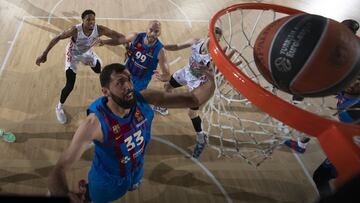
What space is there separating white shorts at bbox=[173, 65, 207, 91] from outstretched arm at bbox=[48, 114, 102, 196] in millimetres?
1958

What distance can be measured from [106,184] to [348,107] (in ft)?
7.33

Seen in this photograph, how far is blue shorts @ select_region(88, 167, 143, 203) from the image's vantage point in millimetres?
2871

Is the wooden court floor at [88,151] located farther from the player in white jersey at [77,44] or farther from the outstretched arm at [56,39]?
the outstretched arm at [56,39]

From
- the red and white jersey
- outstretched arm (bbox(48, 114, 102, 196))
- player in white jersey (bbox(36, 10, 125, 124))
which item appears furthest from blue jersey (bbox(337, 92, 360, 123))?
the red and white jersey

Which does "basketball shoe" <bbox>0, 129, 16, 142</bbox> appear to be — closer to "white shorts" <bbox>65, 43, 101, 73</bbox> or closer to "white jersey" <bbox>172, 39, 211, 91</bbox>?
"white shorts" <bbox>65, 43, 101, 73</bbox>

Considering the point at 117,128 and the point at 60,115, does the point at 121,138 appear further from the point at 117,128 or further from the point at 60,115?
the point at 60,115

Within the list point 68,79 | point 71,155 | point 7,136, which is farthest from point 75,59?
point 71,155

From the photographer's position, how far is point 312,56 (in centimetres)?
176

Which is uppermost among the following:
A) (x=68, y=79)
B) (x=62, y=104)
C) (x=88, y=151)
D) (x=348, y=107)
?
(x=348, y=107)

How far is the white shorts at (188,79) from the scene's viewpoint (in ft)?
14.0

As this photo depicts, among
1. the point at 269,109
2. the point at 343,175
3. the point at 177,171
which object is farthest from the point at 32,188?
the point at 343,175

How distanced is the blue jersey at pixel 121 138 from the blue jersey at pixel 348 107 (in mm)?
1646

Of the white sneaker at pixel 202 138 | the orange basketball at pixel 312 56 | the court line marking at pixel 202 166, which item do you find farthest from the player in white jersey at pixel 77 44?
the orange basketball at pixel 312 56

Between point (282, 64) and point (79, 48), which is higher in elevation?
point (282, 64)
